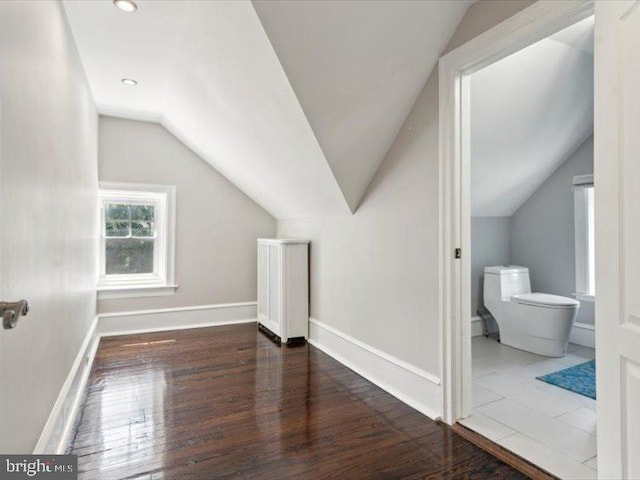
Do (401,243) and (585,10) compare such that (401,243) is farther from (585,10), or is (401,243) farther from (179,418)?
(179,418)

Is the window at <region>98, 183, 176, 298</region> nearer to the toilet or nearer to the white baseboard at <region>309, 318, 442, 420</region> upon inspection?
the white baseboard at <region>309, 318, 442, 420</region>

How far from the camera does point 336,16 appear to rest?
71.3 inches

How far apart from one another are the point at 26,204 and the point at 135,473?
4.06ft

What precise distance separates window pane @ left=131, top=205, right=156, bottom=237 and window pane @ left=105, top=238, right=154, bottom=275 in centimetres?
9

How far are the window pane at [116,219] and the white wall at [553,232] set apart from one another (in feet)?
14.0

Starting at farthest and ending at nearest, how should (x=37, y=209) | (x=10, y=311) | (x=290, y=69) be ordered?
(x=290, y=69) → (x=37, y=209) → (x=10, y=311)

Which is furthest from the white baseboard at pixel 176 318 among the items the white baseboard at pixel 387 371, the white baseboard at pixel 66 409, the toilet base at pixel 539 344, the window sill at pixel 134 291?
the toilet base at pixel 539 344

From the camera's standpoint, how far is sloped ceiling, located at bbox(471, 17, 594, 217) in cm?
248

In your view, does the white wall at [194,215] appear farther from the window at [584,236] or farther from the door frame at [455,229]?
the window at [584,236]

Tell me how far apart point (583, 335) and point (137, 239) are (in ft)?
15.3

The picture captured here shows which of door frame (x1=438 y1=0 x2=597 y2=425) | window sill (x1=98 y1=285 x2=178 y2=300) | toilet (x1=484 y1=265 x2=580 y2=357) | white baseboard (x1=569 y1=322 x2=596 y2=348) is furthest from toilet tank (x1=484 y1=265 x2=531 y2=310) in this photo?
window sill (x1=98 y1=285 x2=178 y2=300)

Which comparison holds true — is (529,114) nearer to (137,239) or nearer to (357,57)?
(357,57)

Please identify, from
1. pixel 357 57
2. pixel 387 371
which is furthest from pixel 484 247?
pixel 357 57

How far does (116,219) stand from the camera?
13.3 feet
